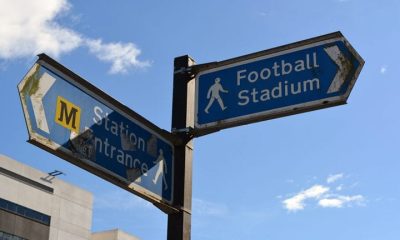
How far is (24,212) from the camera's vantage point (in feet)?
143

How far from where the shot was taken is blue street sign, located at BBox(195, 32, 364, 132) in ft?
16.4

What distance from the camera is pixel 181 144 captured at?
5410 mm

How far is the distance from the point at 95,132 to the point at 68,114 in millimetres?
273

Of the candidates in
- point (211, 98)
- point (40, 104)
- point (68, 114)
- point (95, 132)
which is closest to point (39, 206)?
point (211, 98)

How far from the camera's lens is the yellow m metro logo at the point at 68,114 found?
4477 millimetres

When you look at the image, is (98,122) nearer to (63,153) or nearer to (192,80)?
(63,153)

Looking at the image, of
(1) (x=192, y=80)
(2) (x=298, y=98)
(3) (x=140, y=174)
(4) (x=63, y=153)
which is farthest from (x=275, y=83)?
(4) (x=63, y=153)

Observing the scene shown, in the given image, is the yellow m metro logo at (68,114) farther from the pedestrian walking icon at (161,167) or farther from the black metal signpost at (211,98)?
the pedestrian walking icon at (161,167)

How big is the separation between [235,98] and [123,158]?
987mm

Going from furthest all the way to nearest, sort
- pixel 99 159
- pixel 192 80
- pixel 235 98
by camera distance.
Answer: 1. pixel 192 80
2. pixel 235 98
3. pixel 99 159

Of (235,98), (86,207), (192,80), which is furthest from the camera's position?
(86,207)

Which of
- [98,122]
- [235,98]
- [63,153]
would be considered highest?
[235,98]

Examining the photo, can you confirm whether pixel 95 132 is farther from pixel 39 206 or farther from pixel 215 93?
pixel 39 206

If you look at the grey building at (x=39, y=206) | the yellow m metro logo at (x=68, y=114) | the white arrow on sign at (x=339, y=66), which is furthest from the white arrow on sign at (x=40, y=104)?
the grey building at (x=39, y=206)
